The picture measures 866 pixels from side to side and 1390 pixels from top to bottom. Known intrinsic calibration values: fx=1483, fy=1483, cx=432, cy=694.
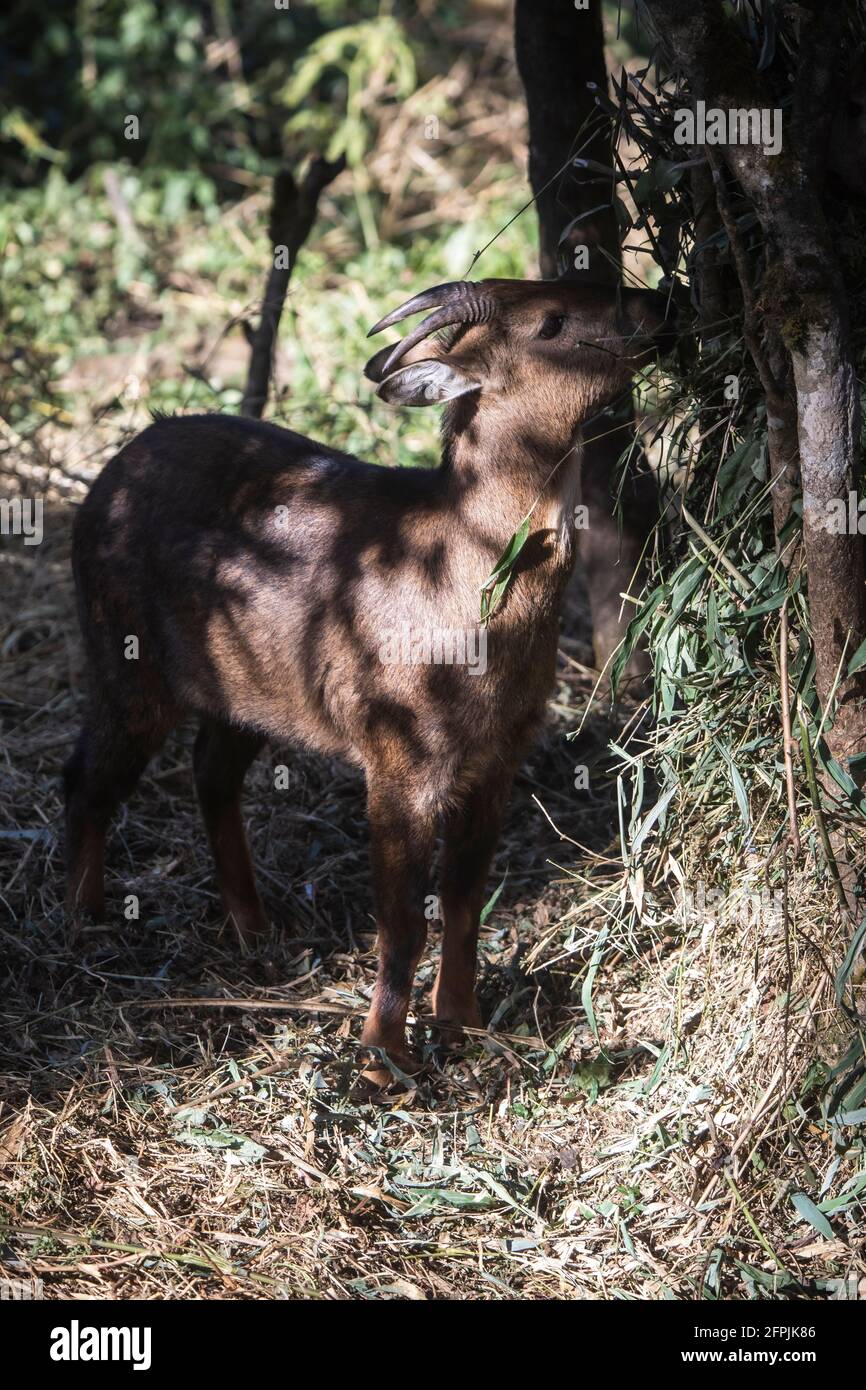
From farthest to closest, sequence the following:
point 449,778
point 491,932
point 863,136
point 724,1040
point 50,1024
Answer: point 491,932, point 50,1024, point 449,778, point 724,1040, point 863,136

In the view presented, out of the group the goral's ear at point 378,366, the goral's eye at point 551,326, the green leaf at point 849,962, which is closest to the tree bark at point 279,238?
the goral's ear at point 378,366

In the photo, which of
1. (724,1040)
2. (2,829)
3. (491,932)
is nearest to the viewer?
(724,1040)

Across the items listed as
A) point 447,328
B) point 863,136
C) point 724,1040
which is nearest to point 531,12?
point 447,328

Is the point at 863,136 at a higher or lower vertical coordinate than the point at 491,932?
higher

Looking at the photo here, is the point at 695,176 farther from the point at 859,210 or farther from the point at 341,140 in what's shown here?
the point at 341,140

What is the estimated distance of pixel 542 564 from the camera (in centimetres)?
419

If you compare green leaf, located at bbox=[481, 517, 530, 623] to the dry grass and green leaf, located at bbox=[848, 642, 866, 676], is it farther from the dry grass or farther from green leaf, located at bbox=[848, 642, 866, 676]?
green leaf, located at bbox=[848, 642, 866, 676]

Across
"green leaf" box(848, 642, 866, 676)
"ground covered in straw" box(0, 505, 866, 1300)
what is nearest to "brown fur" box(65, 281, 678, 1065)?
"ground covered in straw" box(0, 505, 866, 1300)

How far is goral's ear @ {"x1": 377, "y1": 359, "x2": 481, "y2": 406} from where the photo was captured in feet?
13.5

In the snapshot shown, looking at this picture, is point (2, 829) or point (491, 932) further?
point (2, 829)

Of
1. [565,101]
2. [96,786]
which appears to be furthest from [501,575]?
[565,101]

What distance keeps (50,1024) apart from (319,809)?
145cm

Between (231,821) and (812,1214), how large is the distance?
235 centimetres

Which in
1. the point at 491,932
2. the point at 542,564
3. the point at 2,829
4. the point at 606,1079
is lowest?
the point at 606,1079
